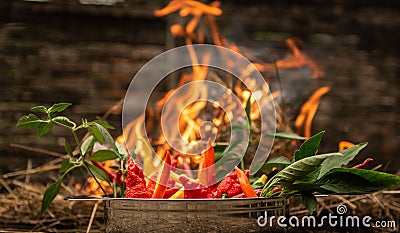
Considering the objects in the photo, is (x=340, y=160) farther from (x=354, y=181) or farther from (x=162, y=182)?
(x=162, y=182)

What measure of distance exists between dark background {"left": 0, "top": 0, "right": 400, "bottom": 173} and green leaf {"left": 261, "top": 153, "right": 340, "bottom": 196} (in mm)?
942

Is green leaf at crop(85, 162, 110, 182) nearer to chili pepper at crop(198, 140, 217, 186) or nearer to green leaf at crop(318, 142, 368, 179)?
chili pepper at crop(198, 140, 217, 186)

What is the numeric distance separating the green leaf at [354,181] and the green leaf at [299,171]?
0.03 metres

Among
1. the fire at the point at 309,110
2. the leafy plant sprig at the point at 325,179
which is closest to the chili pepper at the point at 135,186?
the leafy plant sprig at the point at 325,179

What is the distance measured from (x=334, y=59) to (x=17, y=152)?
0.90 metres

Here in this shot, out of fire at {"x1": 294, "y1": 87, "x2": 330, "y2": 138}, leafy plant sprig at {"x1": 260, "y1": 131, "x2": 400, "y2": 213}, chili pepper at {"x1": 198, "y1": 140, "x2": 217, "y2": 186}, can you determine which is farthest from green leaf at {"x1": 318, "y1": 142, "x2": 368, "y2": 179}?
fire at {"x1": 294, "y1": 87, "x2": 330, "y2": 138}

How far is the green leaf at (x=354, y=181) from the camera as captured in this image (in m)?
0.51

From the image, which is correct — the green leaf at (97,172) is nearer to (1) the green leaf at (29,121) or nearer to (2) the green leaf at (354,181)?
(1) the green leaf at (29,121)

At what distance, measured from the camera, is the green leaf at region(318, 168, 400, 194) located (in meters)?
0.51

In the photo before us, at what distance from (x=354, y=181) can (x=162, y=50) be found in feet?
3.36

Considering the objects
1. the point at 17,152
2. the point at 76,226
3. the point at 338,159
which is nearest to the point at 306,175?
the point at 338,159

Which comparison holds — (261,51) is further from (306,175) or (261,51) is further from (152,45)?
(306,175)

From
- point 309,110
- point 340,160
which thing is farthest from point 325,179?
point 309,110

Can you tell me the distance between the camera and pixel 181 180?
531mm
